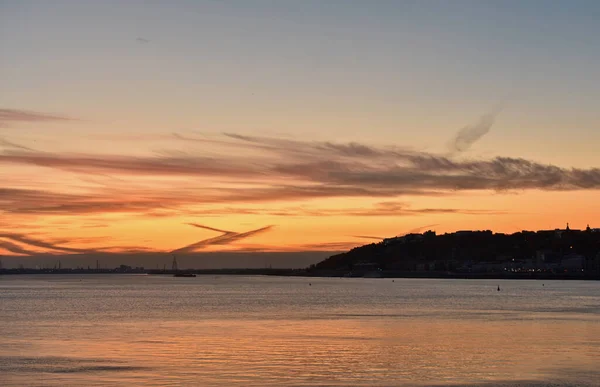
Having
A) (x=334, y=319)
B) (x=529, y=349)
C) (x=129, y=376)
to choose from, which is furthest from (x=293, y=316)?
(x=129, y=376)

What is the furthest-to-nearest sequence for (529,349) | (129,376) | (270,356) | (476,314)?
(476,314) → (529,349) → (270,356) → (129,376)

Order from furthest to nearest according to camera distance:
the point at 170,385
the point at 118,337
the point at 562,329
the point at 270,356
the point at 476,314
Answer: the point at 476,314, the point at 562,329, the point at 118,337, the point at 270,356, the point at 170,385

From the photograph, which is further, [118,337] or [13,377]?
[118,337]

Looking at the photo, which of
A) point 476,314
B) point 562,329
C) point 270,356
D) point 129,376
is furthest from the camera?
point 476,314

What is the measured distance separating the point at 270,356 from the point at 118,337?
18447 mm

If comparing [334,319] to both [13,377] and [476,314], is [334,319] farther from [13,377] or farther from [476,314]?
[13,377]

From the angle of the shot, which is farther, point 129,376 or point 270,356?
point 270,356

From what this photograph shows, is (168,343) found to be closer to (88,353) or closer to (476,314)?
(88,353)

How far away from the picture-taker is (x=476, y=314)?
99062 mm

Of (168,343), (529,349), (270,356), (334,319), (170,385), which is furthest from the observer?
(334,319)

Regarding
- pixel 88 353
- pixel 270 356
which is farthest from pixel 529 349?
pixel 88 353

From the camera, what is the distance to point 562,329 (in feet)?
243

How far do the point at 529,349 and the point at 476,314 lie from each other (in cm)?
4206

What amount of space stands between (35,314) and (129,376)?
60.6m
